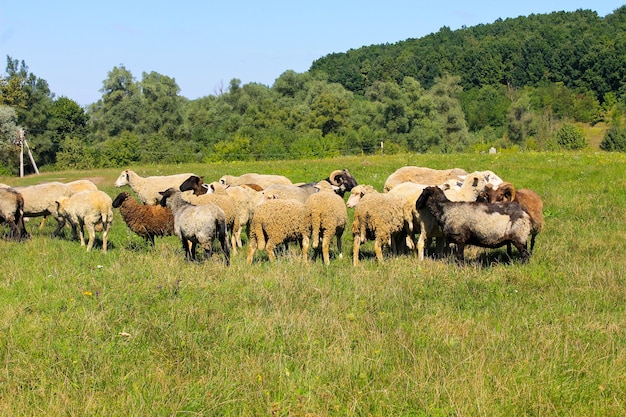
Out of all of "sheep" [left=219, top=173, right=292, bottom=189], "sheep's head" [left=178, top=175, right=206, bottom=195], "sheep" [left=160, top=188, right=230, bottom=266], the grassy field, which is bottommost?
the grassy field

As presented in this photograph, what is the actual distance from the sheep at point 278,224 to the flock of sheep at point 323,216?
19 mm

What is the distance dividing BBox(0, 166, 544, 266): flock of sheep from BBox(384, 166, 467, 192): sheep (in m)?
2.61

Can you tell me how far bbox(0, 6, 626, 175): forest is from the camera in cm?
5631

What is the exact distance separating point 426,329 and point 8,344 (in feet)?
14.6

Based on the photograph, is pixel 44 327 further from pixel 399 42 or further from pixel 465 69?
pixel 399 42

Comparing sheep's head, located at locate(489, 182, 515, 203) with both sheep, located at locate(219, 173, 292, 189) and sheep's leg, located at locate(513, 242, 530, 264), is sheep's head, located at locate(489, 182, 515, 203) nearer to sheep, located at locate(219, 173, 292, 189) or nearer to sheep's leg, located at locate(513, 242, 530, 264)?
sheep's leg, located at locate(513, 242, 530, 264)

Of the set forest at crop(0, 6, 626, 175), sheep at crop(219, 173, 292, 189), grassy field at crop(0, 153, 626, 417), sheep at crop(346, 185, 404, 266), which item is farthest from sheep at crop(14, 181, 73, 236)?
forest at crop(0, 6, 626, 175)

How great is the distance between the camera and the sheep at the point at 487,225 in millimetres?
10898

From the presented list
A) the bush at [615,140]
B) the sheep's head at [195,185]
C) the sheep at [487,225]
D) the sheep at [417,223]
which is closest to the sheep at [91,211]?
the sheep's head at [195,185]

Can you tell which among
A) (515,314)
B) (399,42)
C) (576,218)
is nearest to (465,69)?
(399,42)

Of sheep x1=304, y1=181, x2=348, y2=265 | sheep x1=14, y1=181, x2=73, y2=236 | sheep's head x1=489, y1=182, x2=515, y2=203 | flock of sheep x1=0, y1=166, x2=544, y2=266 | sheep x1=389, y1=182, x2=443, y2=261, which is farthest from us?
sheep x1=14, y1=181, x2=73, y2=236

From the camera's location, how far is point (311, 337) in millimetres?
6730

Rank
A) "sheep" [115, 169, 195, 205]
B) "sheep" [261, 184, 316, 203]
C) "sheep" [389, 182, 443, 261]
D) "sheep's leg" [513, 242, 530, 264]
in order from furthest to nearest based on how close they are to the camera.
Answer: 1. "sheep" [115, 169, 195, 205]
2. "sheep" [261, 184, 316, 203]
3. "sheep" [389, 182, 443, 261]
4. "sheep's leg" [513, 242, 530, 264]

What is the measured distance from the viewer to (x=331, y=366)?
237 inches
